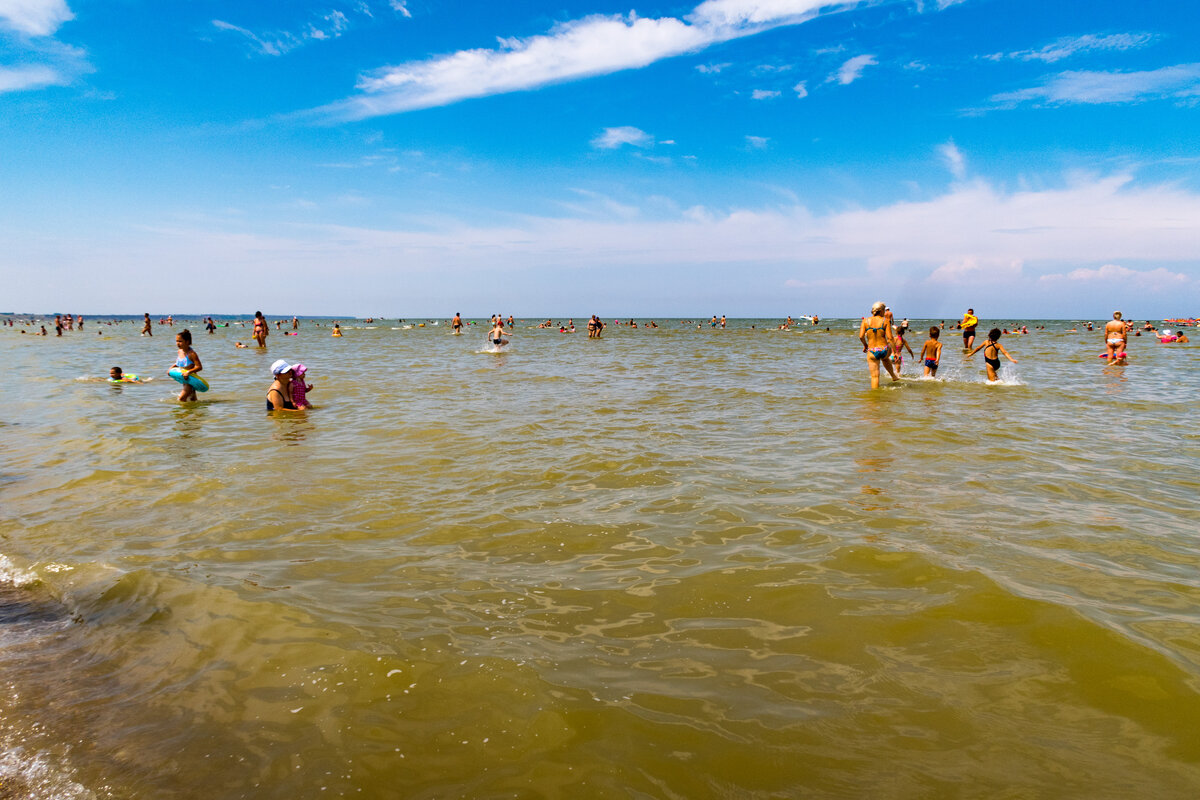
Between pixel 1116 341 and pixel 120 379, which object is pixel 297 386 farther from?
pixel 1116 341

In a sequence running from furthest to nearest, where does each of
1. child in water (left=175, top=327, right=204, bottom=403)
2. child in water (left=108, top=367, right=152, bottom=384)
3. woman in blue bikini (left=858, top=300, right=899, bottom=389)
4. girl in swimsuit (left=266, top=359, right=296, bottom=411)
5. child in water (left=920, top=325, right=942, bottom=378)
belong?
child in water (left=920, top=325, right=942, bottom=378) < child in water (left=108, top=367, right=152, bottom=384) < woman in blue bikini (left=858, top=300, right=899, bottom=389) < child in water (left=175, top=327, right=204, bottom=403) < girl in swimsuit (left=266, top=359, right=296, bottom=411)

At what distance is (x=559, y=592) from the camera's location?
4.30 metres

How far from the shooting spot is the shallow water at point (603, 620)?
8.66 ft

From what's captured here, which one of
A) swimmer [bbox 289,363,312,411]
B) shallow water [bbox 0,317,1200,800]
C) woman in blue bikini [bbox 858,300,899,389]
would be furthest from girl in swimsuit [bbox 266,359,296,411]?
woman in blue bikini [bbox 858,300,899,389]

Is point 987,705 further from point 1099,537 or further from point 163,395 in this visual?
point 163,395

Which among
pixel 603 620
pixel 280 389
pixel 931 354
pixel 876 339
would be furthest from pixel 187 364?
pixel 931 354

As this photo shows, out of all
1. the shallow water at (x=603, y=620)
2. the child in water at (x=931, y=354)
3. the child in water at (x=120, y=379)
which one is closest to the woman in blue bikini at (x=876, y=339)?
the child in water at (x=931, y=354)

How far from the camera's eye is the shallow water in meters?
2.64

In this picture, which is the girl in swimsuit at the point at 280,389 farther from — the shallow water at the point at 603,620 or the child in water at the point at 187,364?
the child in water at the point at 187,364

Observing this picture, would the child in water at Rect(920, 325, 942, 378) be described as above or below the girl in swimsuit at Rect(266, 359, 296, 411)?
above

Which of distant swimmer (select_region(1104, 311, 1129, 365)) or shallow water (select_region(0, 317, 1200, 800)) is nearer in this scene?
shallow water (select_region(0, 317, 1200, 800))

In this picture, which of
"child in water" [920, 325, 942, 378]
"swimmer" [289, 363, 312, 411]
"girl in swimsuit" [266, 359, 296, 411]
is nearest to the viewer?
"girl in swimsuit" [266, 359, 296, 411]

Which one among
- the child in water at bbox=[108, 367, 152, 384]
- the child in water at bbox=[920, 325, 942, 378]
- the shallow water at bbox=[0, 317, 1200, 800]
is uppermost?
the child in water at bbox=[920, 325, 942, 378]

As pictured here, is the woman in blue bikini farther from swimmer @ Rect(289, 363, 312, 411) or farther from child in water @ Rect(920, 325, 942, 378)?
swimmer @ Rect(289, 363, 312, 411)
